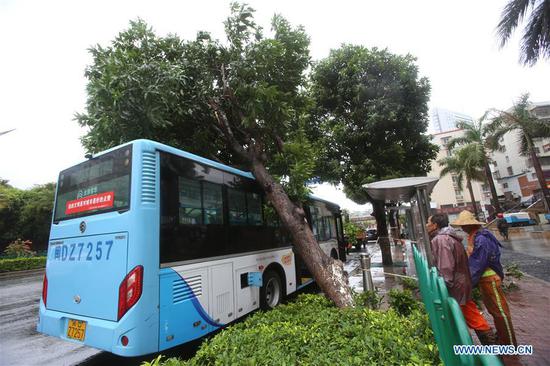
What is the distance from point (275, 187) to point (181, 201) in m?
2.19

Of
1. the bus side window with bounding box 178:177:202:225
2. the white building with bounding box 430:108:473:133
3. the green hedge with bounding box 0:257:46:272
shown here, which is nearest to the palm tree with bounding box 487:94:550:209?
the bus side window with bounding box 178:177:202:225

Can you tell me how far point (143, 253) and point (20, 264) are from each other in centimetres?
2582

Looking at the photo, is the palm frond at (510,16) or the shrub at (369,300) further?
the palm frond at (510,16)

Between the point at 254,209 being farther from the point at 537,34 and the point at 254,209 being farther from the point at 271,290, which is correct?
the point at 537,34

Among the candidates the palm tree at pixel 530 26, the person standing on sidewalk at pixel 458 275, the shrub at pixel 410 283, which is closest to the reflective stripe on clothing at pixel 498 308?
the person standing on sidewalk at pixel 458 275

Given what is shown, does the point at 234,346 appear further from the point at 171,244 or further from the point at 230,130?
the point at 230,130

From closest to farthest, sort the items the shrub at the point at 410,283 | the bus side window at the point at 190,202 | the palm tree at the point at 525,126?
the bus side window at the point at 190,202, the shrub at the point at 410,283, the palm tree at the point at 525,126

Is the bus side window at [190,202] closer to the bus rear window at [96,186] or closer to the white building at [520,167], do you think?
the bus rear window at [96,186]

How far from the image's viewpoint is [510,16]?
13891mm

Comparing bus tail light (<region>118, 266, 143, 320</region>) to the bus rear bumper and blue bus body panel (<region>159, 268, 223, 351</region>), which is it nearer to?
the bus rear bumper

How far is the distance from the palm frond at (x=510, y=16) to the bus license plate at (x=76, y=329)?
18945 mm

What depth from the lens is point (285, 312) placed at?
4461 mm

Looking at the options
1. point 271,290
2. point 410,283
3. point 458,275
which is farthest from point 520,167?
point 458,275

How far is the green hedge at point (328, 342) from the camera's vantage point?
8.74 ft
